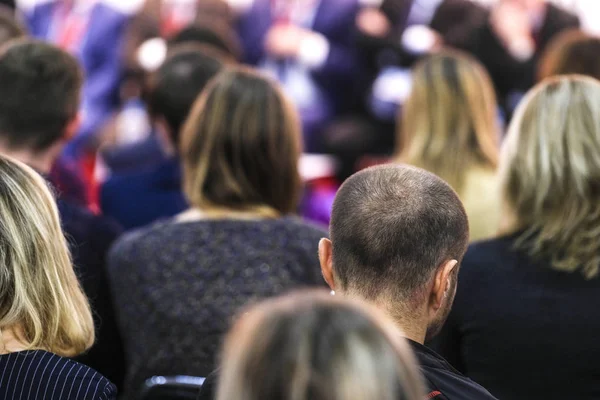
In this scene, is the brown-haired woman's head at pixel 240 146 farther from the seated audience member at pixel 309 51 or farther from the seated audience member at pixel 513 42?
the seated audience member at pixel 513 42

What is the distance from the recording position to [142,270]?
8.73 feet

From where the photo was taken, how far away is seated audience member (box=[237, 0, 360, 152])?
641 centimetres

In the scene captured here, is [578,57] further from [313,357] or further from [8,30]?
[313,357]

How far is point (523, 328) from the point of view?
7.91ft

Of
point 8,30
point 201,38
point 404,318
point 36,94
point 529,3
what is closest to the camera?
point 404,318

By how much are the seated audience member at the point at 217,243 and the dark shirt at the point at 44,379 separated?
2.18 ft

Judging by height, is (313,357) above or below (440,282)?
above

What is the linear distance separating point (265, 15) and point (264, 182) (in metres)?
4.15

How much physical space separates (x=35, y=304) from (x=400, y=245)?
0.76 metres

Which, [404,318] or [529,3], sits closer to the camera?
[404,318]

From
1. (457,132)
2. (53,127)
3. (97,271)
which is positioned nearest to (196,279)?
(97,271)

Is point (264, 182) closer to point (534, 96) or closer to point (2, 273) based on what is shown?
point (534, 96)

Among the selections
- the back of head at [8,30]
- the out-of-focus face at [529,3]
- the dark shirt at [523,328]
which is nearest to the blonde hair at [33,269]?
the dark shirt at [523,328]

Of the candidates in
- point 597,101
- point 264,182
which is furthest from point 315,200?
point 597,101
